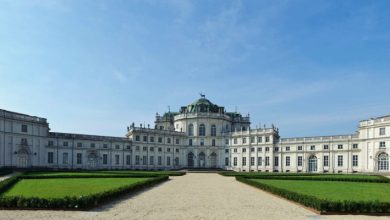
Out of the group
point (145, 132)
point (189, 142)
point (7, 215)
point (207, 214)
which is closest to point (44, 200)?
point (7, 215)

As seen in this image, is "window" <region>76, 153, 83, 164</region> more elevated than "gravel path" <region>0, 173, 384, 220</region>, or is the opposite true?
"gravel path" <region>0, 173, 384, 220</region>

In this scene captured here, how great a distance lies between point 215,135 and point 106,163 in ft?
103

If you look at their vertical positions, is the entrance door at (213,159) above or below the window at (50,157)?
below

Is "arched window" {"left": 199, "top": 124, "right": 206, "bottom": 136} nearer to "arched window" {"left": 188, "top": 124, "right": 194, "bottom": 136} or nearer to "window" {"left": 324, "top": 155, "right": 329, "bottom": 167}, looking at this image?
"arched window" {"left": 188, "top": 124, "right": 194, "bottom": 136}

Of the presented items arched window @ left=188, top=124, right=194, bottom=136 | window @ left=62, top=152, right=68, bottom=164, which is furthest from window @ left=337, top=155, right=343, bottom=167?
window @ left=62, top=152, right=68, bottom=164

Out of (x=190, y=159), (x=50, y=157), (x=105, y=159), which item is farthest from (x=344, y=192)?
(x=190, y=159)

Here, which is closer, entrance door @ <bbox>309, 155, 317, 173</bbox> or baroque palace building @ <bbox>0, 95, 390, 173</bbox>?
baroque palace building @ <bbox>0, 95, 390, 173</bbox>

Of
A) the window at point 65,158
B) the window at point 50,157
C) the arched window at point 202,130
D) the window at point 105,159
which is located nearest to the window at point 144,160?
the window at point 105,159

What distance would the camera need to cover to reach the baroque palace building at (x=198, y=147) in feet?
225

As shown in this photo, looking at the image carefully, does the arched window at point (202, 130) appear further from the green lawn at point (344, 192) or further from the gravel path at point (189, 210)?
the gravel path at point (189, 210)

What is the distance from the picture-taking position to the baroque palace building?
225 ft

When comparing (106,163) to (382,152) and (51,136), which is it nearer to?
(51,136)

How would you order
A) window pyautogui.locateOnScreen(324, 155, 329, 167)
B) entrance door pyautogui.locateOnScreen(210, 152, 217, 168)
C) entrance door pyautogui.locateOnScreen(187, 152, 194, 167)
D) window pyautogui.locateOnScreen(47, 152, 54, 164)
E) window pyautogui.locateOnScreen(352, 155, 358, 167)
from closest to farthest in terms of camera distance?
window pyautogui.locateOnScreen(352, 155, 358, 167), window pyautogui.locateOnScreen(47, 152, 54, 164), window pyautogui.locateOnScreen(324, 155, 329, 167), entrance door pyautogui.locateOnScreen(187, 152, 194, 167), entrance door pyautogui.locateOnScreen(210, 152, 217, 168)

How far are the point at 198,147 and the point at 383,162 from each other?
153ft
